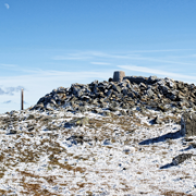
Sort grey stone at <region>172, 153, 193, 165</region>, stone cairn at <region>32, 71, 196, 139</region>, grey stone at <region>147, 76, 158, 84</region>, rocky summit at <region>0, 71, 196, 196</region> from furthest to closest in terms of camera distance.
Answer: grey stone at <region>147, 76, 158, 84</region> → stone cairn at <region>32, 71, 196, 139</region> → grey stone at <region>172, 153, 193, 165</region> → rocky summit at <region>0, 71, 196, 196</region>

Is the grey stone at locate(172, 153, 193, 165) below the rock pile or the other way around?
below

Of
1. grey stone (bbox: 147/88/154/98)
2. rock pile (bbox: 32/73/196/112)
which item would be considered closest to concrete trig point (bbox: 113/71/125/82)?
rock pile (bbox: 32/73/196/112)

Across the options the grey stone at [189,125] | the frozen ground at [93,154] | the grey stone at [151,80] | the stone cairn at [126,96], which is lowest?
the frozen ground at [93,154]

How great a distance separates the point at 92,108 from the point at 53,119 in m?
2.50

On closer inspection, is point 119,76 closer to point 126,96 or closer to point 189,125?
point 126,96

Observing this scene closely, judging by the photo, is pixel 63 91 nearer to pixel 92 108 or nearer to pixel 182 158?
pixel 92 108

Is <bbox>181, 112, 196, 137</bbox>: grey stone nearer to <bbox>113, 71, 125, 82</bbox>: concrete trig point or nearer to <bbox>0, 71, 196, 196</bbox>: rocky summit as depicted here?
<bbox>0, 71, 196, 196</bbox>: rocky summit

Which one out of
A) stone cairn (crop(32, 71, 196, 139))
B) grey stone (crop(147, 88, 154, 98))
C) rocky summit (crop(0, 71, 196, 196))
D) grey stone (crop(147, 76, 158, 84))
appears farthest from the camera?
grey stone (crop(147, 76, 158, 84))

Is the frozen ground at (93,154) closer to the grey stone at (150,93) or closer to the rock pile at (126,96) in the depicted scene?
the rock pile at (126,96)

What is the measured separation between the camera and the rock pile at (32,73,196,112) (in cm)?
1430

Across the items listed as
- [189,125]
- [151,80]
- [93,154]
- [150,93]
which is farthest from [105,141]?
[151,80]

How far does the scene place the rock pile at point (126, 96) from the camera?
14305 millimetres

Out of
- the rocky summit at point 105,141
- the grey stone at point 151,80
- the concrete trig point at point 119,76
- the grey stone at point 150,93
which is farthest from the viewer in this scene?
the concrete trig point at point 119,76

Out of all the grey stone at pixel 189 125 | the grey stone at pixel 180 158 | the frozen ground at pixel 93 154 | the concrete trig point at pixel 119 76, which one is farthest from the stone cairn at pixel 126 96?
the grey stone at pixel 180 158
